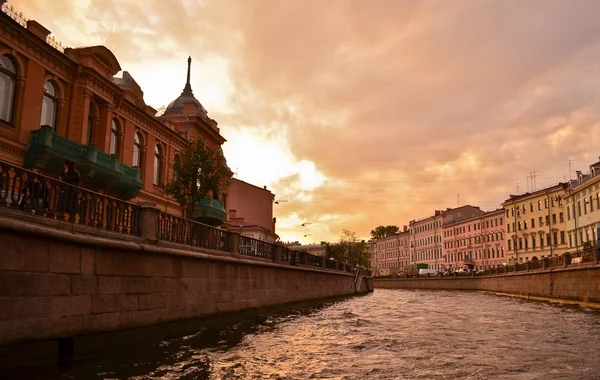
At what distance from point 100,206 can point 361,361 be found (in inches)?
280

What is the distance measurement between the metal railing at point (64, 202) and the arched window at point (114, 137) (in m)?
12.9

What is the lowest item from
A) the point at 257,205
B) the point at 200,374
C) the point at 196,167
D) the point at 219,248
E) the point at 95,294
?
the point at 200,374

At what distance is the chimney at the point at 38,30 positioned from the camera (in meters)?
19.2

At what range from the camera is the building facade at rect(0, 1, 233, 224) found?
18.5 meters

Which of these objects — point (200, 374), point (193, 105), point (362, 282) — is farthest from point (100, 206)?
point (362, 282)

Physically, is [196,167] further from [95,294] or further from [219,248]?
[95,294]

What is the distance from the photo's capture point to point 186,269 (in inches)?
566

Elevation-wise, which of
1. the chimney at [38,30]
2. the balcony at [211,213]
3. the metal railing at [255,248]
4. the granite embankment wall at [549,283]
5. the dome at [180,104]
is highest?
the dome at [180,104]

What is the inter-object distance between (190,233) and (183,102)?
75.6 feet

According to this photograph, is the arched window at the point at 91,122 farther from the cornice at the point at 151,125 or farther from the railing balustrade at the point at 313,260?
the railing balustrade at the point at 313,260

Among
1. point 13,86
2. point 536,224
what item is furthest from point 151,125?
point 536,224

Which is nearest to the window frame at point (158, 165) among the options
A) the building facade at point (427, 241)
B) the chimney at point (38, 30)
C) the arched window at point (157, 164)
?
the arched window at point (157, 164)

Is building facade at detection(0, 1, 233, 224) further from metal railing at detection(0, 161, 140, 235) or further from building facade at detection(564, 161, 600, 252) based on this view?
building facade at detection(564, 161, 600, 252)

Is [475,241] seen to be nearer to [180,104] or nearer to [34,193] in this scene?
[180,104]
